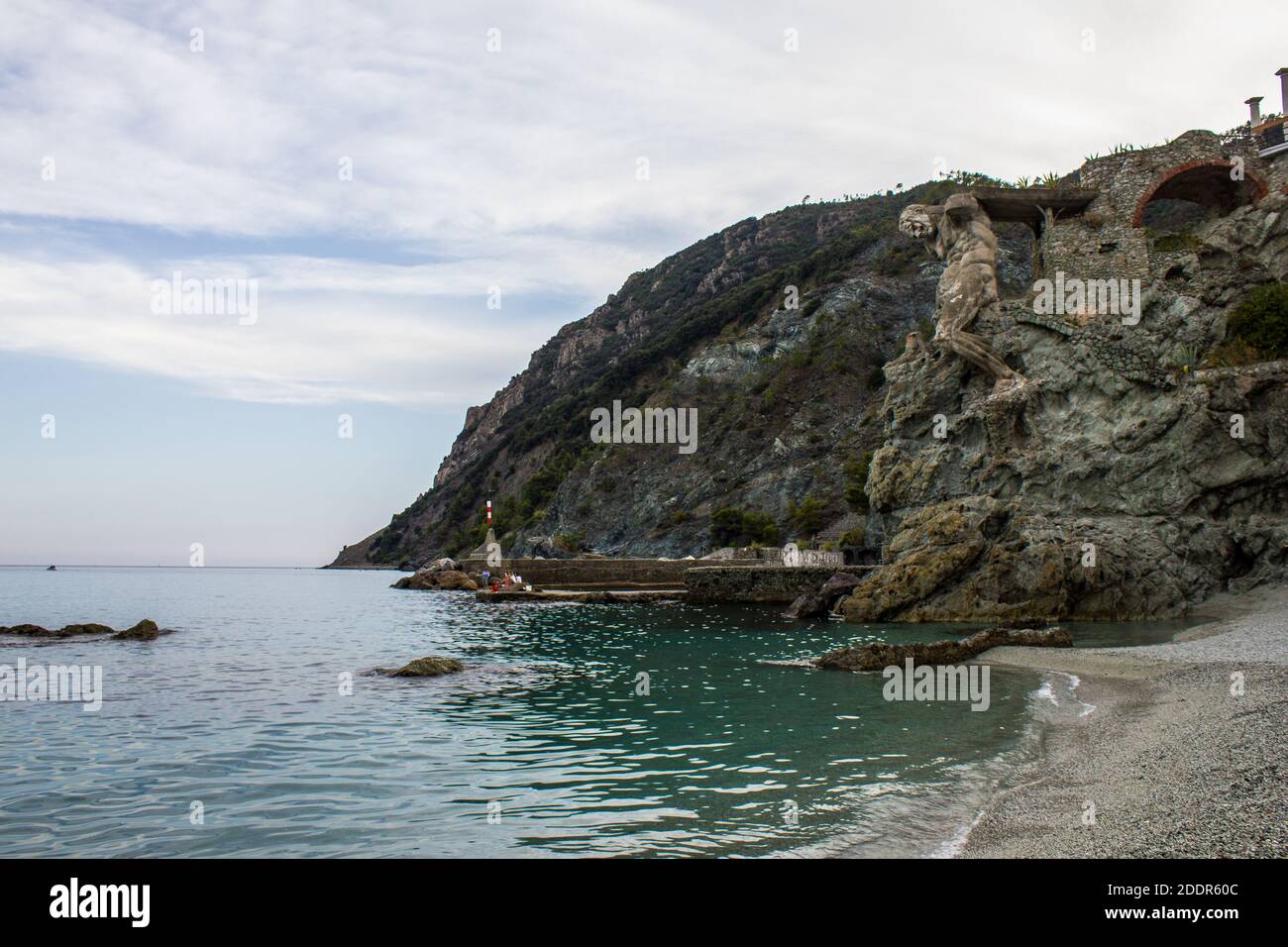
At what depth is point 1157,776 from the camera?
8.80 m

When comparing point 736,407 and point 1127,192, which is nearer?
point 1127,192

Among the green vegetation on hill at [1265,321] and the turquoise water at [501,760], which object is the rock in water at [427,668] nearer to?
the turquoise water at [501,760]

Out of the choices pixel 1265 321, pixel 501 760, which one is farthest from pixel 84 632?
pixel 1265 321

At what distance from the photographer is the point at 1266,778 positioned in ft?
25.7
